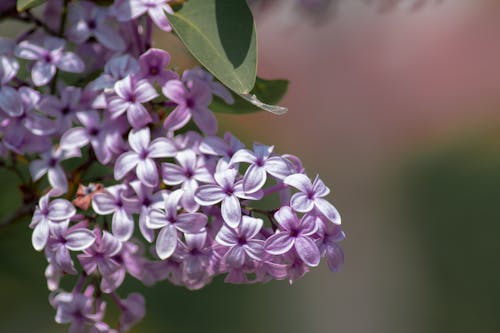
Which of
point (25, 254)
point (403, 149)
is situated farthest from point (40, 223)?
point (403, 149)

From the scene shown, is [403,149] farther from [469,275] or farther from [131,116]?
[131,116]

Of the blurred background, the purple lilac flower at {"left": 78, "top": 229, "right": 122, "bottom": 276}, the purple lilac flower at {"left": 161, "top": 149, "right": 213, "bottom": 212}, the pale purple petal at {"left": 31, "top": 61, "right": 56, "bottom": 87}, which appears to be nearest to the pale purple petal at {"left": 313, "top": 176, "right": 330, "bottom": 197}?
the purple lilac flower at {"left": 161, "top": 149, "right": 213, "bottom": 212}

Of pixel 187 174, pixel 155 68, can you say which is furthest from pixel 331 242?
pixel 155 68

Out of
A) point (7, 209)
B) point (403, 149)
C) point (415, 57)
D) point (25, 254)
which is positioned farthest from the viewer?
point (415, 57)

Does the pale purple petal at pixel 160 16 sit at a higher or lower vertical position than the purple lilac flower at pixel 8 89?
higher

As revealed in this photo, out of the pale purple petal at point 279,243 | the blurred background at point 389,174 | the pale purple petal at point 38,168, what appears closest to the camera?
the pale purple petal at point 279,243

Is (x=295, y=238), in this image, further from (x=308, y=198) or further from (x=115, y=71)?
(x=115, y=71)

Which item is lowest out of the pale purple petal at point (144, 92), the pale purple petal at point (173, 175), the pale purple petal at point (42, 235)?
the pale purple petal at point (42, 235)

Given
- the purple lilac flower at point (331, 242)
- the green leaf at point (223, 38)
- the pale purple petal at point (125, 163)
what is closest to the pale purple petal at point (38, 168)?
the pale purple petal at point (125, 163)

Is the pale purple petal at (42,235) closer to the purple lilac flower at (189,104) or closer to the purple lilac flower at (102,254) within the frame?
the purple lilac flower at (102,254)

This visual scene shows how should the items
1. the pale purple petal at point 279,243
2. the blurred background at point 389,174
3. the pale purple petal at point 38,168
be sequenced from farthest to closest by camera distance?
the blurred background at point 389,174 → the pale purple petal at point 38,168 → the pale purple petal at point 279,243
